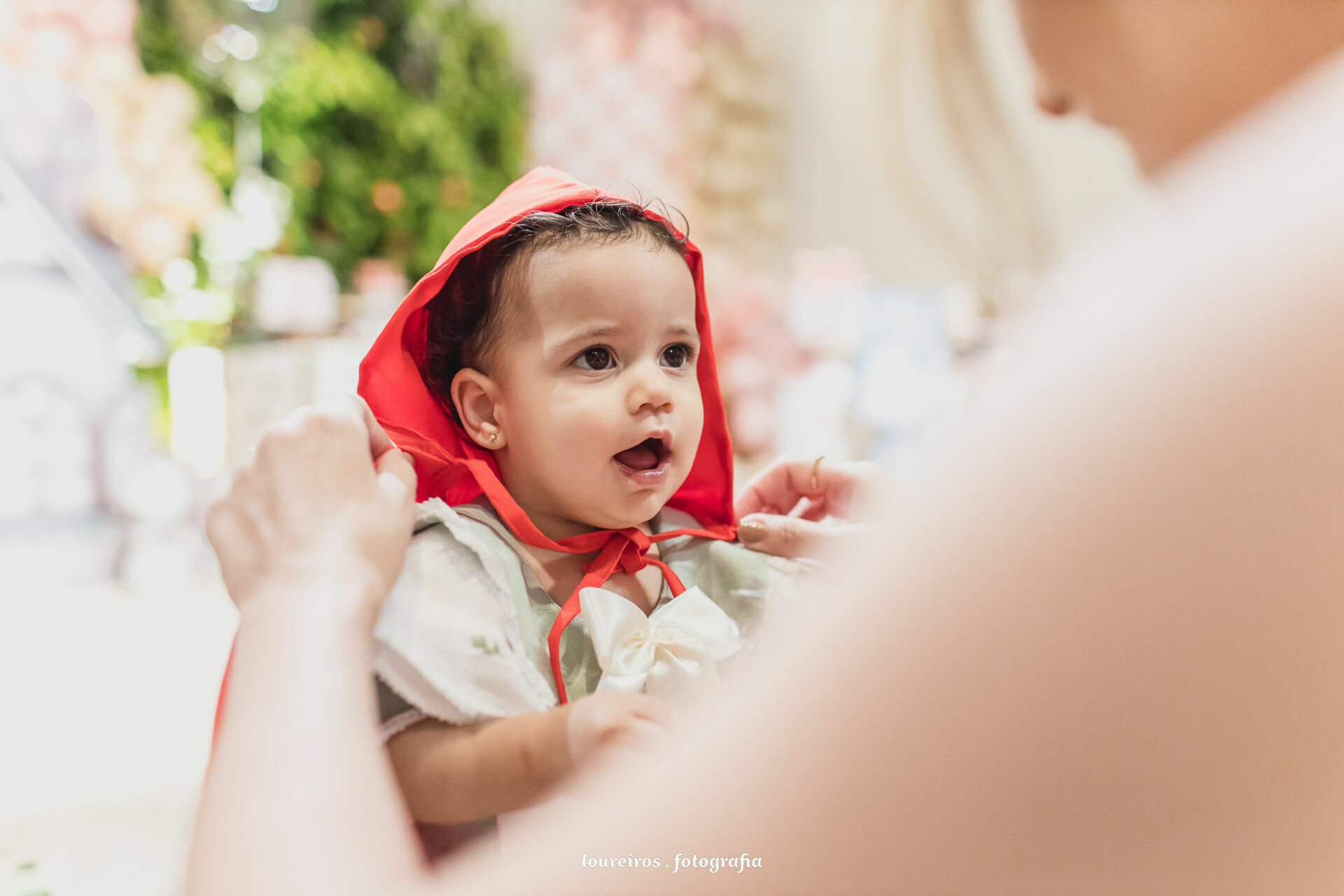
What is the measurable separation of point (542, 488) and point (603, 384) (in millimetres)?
120

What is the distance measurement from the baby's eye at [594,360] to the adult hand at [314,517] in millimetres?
223

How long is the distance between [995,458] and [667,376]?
0.55 meters

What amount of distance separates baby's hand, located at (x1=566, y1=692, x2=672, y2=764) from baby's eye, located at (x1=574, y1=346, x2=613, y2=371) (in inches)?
12.9

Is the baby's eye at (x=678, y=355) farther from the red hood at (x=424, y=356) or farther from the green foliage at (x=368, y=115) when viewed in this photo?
the green foliage at (x=368, y=115)

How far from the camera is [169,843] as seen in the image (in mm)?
1172

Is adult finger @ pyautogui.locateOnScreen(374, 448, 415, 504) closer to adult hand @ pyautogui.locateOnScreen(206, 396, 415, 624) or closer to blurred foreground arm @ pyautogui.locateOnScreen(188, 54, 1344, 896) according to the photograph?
adult hand @ pyautogui.locateOnScreen(206, 396, 415, 624)

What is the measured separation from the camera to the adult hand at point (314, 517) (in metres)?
0.50

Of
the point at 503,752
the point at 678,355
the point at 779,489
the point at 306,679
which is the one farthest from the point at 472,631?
the point at 779,489

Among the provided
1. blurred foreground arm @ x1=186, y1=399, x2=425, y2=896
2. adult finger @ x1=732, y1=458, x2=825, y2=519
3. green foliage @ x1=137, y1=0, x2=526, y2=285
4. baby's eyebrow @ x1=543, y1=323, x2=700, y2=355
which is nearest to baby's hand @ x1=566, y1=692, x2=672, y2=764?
blurred foreground arm @ x1=186, y1=399, x2=425, y2=896

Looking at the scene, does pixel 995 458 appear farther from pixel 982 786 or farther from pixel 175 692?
pixel 175 692

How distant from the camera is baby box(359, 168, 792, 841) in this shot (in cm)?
62

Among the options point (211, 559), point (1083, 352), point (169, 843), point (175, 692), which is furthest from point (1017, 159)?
point (211, 559)

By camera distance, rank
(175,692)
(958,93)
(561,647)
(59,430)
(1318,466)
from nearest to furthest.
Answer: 1. (1318,466)
2. (958,93)
3. (561,647)
4. (175,692)
5. (59,430)

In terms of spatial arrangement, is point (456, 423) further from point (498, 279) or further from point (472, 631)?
point (472, 631)
